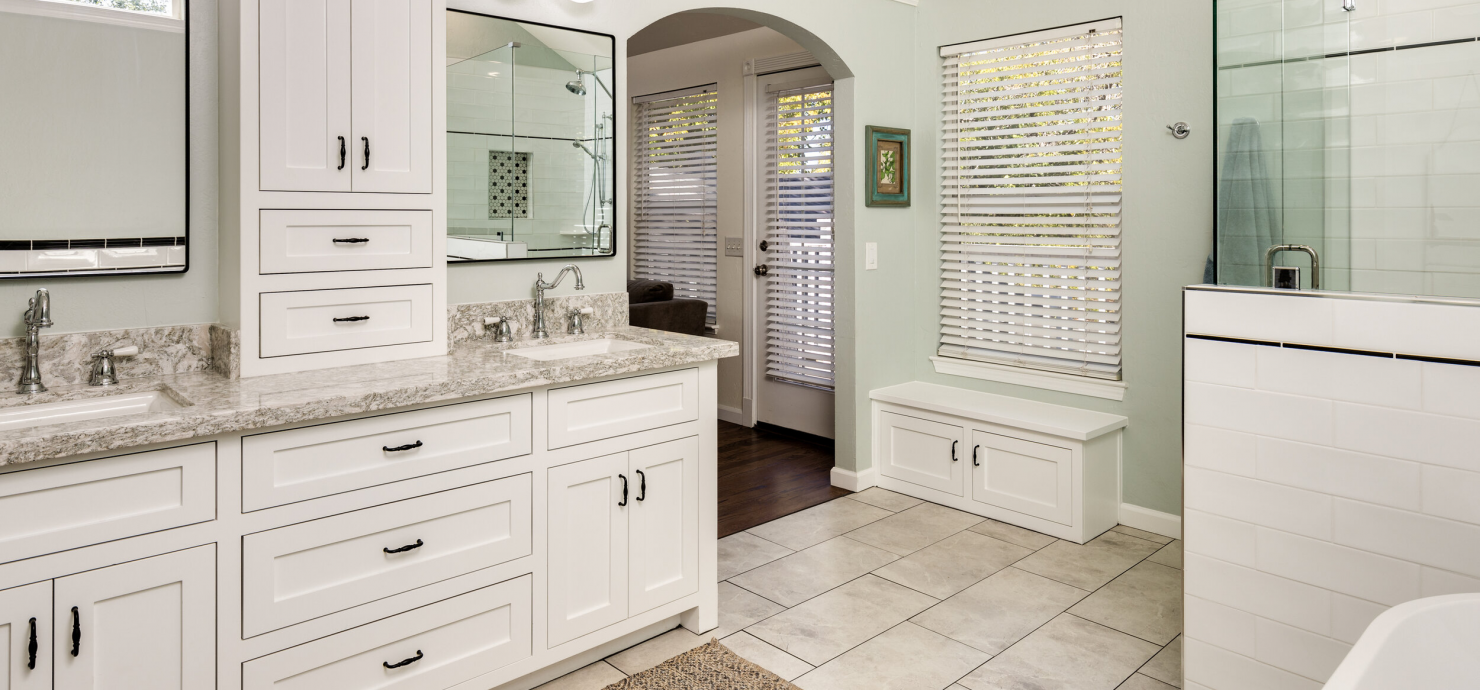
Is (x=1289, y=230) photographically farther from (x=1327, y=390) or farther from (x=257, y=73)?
(x=257, y=73)

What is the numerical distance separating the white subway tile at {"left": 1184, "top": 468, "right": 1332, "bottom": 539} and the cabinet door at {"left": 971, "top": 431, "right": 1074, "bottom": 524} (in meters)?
1.35

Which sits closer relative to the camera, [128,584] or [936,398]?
[128,584]

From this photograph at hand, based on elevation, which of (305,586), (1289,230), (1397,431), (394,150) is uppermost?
(394,150)

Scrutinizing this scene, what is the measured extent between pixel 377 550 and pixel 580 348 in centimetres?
102

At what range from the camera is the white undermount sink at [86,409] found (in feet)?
6.17

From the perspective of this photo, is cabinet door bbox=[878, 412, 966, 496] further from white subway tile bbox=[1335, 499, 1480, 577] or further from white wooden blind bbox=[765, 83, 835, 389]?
white subway tile bbox=[1335, 499, 1480, 577]

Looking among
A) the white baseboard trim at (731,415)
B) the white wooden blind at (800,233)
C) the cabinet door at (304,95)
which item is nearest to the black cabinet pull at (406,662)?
the cabinet door at (304,95)

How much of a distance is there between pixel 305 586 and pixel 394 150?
3.69 feet

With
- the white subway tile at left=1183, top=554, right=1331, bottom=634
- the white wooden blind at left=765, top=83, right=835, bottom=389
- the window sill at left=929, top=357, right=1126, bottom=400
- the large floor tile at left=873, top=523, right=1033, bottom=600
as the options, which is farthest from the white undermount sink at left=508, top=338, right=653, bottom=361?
the white wooden blind at left=765, top=83, right=835, bottom=389

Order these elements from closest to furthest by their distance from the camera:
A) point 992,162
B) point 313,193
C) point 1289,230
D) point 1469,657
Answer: point 1469,657 → point 1289,230 → point 313,193 → point 992,162

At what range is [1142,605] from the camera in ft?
9.73

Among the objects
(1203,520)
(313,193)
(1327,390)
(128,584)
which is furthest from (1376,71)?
(128,584)

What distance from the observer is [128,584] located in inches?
66.6

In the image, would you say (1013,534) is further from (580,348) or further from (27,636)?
(27,636)
